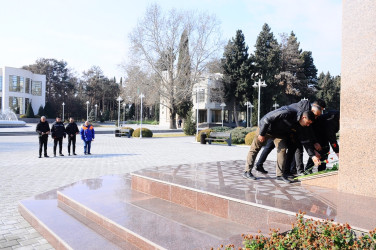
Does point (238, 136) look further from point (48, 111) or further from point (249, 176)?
point (48, 111)

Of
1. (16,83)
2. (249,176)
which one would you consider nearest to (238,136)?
(249,176)

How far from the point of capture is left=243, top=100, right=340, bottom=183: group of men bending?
4973 mm

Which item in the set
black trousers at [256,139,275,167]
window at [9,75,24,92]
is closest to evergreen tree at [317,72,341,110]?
window at [9,75,24,92]

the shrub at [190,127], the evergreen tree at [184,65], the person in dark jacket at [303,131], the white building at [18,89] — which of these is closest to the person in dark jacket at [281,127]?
the person in dark jacket at [303,131]

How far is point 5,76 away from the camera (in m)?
54.9

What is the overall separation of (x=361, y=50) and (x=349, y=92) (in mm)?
606

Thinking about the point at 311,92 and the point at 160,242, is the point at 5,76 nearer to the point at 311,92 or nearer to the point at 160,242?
the point at 311,92

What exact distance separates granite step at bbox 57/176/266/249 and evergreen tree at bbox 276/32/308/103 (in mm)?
44870

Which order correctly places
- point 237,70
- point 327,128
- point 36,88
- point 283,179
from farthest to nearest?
point 36,88 → point 237,70 → point 327,128 → point 283,179

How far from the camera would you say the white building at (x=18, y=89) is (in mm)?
55125

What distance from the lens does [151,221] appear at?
155 inches

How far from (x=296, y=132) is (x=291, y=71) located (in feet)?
160

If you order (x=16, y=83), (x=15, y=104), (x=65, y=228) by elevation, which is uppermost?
(x=16, y=83)

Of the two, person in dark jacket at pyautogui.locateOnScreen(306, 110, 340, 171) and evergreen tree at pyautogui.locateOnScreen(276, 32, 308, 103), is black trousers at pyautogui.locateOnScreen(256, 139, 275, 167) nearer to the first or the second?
person in dark jacket at pyautogui.locateOnScreen(306, 110, 340, 171)
